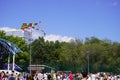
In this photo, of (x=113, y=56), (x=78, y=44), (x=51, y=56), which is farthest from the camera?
(x=51, y=56)

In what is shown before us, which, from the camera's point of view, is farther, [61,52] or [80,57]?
[61,52]

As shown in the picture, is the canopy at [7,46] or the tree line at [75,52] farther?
the tree line at [75,52]

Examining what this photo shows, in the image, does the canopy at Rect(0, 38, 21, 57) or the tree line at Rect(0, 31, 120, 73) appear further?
the tree line at Rect(0, 31, 120, 73)

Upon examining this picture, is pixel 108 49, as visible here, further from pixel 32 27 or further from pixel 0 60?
pixel 0 60

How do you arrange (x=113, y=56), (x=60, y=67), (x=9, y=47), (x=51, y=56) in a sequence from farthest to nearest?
1. (x=51, y=56)
2. (x=113, y=56)
3. (x=60, y=67)
4. (x=9, y=47)

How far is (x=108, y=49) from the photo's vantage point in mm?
86000

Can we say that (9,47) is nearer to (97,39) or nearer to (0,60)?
(0,60)

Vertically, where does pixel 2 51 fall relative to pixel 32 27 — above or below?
below

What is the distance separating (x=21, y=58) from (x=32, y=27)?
1808 cm

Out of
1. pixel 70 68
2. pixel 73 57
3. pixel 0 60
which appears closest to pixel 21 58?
pixel 73 57

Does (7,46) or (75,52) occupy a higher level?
(75,52)

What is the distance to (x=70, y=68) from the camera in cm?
6122

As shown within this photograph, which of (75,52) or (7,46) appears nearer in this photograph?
(7,46)

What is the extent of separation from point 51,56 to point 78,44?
10.9m
